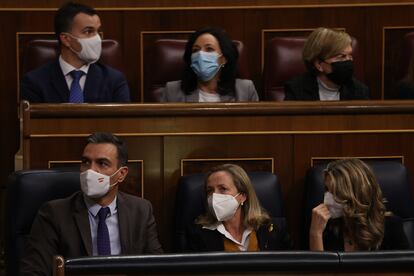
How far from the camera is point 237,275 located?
1203 millimetres

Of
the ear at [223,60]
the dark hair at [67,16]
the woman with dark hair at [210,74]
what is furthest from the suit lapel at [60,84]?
the ear at [223,60]

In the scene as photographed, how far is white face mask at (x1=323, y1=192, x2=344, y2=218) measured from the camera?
1872 mm

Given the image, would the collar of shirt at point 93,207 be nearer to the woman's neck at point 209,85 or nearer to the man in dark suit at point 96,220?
the man in dark suit at point 96,220

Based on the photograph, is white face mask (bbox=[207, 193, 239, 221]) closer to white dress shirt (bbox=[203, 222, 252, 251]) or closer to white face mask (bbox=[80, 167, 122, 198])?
white dress shirt (bbox=[203, 222, 252, 251])

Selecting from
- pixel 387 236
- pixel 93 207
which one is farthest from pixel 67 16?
pixel 387 236

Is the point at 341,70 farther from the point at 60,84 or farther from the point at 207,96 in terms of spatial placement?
the point at 60,84

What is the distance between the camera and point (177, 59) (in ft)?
8.30

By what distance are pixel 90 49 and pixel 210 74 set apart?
282mm

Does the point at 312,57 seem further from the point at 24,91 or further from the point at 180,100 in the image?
the point at 24,91

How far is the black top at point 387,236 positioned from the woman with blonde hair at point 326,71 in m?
0.48

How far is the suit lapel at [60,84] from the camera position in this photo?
2.29 m

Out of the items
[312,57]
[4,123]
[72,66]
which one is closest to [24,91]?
[72,66]

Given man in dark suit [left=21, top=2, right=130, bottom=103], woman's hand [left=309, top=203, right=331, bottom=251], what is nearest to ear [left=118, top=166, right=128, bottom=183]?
woman's hand [left=309, top=203, right=331, bottom=251]

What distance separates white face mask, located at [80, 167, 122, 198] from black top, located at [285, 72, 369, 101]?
2.14ft
